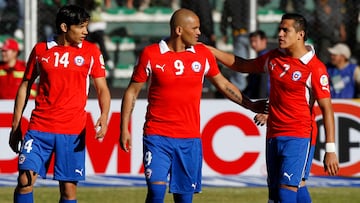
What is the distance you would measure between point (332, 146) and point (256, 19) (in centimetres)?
Answer: 775

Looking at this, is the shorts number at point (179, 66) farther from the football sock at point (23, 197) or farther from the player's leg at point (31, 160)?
the football sock at point (23, 197)

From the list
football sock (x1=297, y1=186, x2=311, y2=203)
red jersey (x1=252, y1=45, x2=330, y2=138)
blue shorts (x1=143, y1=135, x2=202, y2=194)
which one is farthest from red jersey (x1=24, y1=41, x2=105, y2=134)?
football sock (x1=297, y1=186, x2=311, y2=203)

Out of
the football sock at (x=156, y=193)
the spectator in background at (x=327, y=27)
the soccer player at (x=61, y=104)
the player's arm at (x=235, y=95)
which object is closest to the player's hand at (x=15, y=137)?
the soccer player at (x=61, y=104)

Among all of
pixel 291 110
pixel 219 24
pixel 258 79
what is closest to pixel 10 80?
pixel 258 79

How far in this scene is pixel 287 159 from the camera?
11227 millimetres

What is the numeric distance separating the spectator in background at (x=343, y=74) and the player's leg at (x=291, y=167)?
255 inches

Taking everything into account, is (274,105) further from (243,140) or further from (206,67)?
(243,140)

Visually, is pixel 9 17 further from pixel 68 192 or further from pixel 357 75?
pixel 68 192

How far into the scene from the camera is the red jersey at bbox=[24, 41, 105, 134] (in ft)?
36.2

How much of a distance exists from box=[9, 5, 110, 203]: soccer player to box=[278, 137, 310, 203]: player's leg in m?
1.71

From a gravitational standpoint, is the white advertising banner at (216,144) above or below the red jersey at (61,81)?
below

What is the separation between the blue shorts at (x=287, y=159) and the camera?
11.2 m

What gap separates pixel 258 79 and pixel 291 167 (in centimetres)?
630

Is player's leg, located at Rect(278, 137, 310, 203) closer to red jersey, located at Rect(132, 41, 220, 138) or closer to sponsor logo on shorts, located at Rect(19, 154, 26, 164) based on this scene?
red jersey, located at Rect(132, 41, 220, 138)
